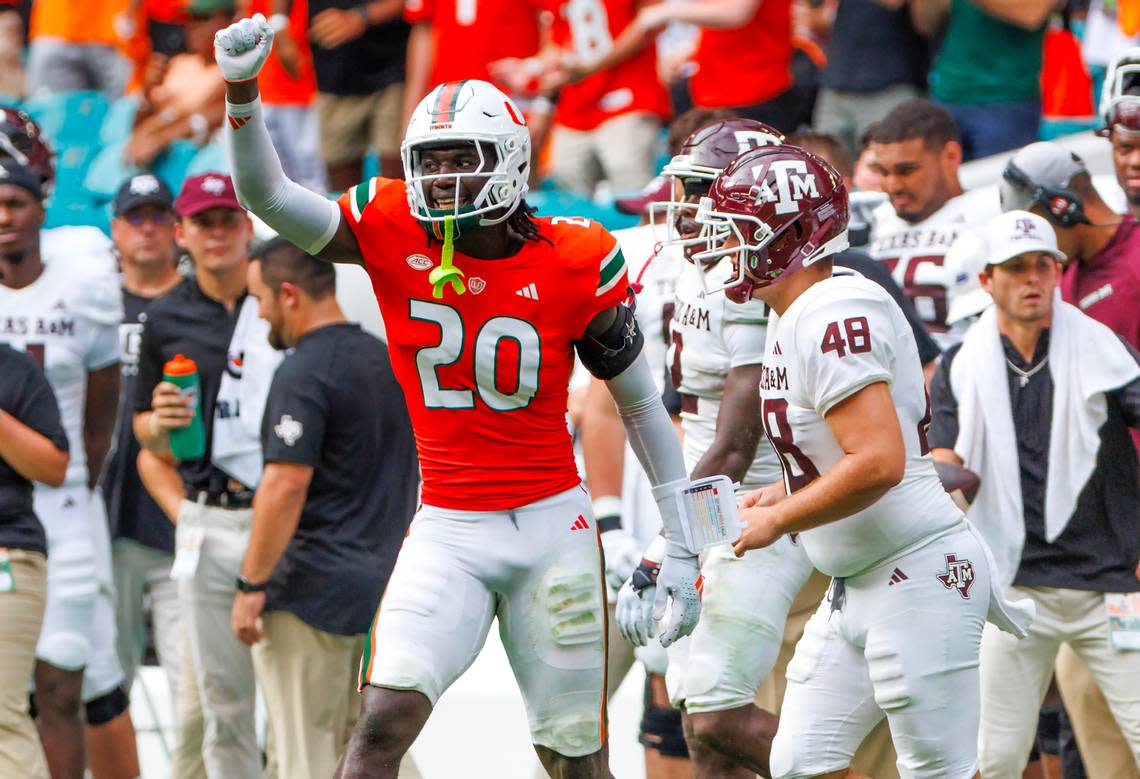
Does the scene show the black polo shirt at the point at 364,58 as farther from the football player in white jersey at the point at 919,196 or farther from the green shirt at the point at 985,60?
the football player in white jersey at the point at 919,196

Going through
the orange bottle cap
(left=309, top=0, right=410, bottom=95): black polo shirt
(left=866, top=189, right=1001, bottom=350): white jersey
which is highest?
(left=309, top=0, right=410, bottom=95): black polo shirt

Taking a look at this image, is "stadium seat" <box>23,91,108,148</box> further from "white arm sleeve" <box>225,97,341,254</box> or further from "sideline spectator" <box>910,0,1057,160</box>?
"white arm sleeve" <box>225,97,341,254</box>

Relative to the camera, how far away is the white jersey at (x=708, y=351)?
5.22 m

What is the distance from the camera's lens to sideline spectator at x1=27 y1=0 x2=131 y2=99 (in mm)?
11008

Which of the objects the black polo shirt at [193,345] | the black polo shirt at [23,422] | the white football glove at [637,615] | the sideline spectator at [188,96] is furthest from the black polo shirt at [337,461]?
the sideline spectator at [188,96]

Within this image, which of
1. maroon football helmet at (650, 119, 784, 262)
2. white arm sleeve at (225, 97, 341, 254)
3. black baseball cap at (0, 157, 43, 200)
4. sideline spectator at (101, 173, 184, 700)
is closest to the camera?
white arm sleeve at (225, 97, 341, 254)

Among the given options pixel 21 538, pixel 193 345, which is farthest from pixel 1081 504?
pixel 21 538

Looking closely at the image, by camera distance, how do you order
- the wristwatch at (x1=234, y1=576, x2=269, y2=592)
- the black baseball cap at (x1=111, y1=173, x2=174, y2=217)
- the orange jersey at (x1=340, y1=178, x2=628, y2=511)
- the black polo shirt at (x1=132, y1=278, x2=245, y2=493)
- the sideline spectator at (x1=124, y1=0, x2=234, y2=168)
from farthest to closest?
the sideline spectator at (x1=124, y1=0, x2=234, y2=168), the black baseball cap at (x1=111, y1=173, x2=174, y2=217), the black polo shirt at (x1=132, y1=278, x2=245, y2=493), the wristwatch at (x1=234, y1=576, x2=269, y2=592), the orange jersey at (x1=340, y1=178, x2=628, y2=511)

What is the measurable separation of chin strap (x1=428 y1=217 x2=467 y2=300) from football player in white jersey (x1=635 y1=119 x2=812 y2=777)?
2.61 feet

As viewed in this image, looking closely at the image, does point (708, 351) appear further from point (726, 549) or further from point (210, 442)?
point (210, 442)

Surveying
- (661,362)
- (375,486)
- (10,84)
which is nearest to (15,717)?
(375,486)

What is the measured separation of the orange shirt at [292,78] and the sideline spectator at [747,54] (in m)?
2.28

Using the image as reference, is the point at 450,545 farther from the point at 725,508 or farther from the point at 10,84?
the point at 10,84

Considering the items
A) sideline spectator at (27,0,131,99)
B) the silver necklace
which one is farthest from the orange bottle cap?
sideline spectator at (27,0,131,99)
